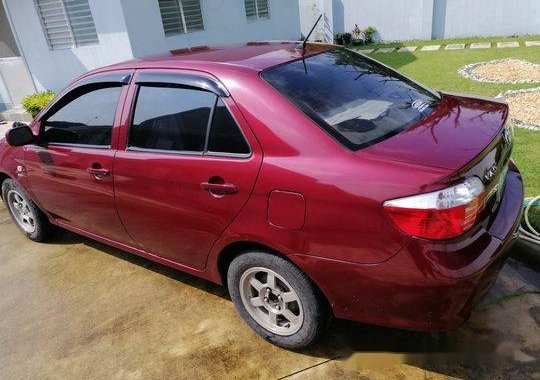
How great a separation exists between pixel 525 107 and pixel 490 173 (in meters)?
4.68

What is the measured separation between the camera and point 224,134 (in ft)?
8.25

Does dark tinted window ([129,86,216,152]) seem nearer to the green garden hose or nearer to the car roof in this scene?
the car roof

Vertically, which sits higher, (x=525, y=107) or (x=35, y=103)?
(x=35, y=103)

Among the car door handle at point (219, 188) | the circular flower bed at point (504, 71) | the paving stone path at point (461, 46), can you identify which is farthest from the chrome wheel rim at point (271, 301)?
the paving stone path at point (461, 46)

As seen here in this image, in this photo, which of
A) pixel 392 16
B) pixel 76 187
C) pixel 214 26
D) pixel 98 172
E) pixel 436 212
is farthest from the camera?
pixel 392 16

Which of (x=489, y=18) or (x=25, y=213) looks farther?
(x=489, y=18)

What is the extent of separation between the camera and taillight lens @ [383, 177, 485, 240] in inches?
76.3

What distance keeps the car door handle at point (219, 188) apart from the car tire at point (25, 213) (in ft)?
8.10

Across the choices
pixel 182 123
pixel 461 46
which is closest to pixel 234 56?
pixel 182 123

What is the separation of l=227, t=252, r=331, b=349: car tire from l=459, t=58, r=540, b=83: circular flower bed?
690 cm

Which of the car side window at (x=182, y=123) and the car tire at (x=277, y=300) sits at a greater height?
the car side window at (x=182, y=123)

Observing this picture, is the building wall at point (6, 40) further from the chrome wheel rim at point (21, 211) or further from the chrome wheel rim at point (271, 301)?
the chrome wheel rim at point (271, 301)

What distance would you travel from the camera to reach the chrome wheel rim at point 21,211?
4.32 m

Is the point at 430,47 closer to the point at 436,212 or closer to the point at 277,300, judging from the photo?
the point at 277,300
